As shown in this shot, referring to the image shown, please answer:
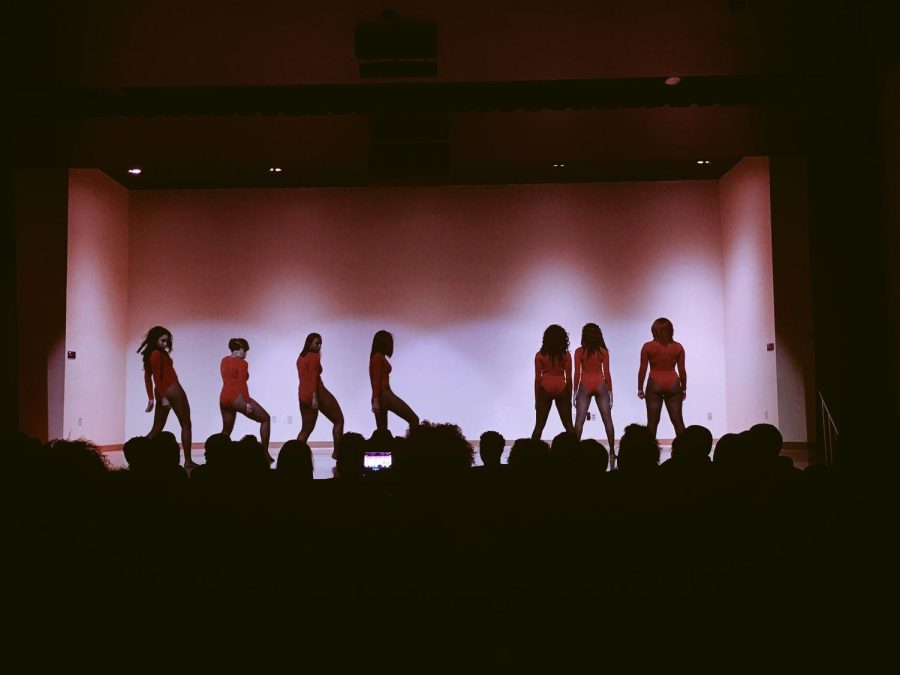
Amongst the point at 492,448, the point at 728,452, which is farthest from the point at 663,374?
the point at 728,452

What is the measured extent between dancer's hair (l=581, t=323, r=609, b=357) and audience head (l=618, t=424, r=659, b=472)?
12.9 ft

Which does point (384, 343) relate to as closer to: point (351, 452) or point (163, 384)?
point (163, 384)

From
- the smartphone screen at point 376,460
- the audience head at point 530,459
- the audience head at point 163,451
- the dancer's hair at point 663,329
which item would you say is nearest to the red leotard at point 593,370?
the dancer's hair at point 663,329

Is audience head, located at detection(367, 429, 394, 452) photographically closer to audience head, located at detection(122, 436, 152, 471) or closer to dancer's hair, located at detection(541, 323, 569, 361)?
audience head, located at detection(122, 436, 152, 471)

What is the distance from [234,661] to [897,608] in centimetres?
138

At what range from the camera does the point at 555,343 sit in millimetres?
6973

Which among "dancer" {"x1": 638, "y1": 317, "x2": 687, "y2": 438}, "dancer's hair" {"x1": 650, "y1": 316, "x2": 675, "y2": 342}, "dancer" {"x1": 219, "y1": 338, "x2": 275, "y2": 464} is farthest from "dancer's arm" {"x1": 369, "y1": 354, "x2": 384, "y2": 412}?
"dancer's hair" {"x1": 650, "y1": 316, "x2": 675, "y2": 342}

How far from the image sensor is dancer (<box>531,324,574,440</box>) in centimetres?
700

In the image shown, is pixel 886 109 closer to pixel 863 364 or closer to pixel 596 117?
pixel 863 364

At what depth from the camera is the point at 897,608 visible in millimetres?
1584

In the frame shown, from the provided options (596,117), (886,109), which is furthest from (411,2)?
(886,109)

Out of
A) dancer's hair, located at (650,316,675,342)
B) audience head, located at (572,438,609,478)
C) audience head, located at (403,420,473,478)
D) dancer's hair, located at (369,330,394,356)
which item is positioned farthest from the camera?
dancer's hair, located at (650,316,675,342)

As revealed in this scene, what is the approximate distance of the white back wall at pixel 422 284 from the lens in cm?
997

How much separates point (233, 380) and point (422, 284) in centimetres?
372
